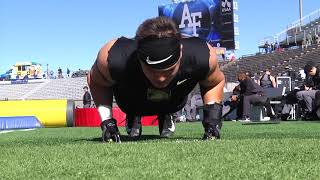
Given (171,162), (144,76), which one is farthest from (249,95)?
(171,162)

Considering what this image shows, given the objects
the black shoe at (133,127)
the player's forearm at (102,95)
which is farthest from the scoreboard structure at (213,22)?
the player's forearm at (102,95)

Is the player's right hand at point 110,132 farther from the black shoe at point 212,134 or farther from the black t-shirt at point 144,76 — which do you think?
the black shoe at point 212,134

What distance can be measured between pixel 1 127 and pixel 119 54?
8.93 metres

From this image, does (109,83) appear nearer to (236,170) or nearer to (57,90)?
(236,170)

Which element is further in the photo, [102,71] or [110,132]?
[110,132]

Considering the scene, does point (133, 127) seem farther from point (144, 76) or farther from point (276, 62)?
point (276, 62)

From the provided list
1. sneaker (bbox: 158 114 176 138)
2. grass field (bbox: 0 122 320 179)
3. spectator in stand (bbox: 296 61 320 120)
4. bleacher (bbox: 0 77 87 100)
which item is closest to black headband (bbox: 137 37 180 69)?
grass field (bbox: 0 122 320 179)

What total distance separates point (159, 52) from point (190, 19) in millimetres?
35599

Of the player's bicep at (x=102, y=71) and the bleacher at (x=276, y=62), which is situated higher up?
the player's bicep at (x=102, y=71)

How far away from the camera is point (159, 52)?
13.8 ft

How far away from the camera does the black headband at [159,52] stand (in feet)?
13.8

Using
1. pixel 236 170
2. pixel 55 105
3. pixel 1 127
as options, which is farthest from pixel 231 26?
pixel 236 170

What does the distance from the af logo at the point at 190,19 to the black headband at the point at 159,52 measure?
112 feet

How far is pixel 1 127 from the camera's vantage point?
12.9 metres
